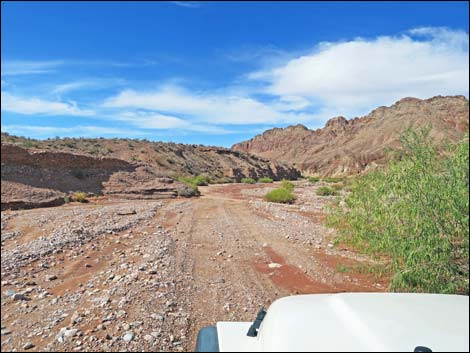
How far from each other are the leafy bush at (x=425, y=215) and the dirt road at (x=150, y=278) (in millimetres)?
Result: 1541

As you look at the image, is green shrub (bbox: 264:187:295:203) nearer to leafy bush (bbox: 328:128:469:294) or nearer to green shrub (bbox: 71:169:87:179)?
green shrub (bbox: 71:169:87:179)

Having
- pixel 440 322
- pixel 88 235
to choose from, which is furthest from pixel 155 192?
pixel 440 322

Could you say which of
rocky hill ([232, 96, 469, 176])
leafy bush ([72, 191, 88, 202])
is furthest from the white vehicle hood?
rocky hill ([232, 96, 469, 176])

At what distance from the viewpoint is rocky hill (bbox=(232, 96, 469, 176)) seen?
2717 inches

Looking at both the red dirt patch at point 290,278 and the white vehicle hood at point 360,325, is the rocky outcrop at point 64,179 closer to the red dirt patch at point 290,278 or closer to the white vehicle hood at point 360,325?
the red dirt patch at point 290,278

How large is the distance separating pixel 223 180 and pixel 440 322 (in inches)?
1737

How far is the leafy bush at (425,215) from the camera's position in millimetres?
4504

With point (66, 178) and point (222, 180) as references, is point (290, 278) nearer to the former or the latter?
point (66, 178)

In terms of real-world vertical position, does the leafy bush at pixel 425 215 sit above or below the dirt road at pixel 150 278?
above

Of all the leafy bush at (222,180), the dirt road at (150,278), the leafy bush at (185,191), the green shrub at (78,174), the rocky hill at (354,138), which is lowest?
the leafy bush at (222,180)

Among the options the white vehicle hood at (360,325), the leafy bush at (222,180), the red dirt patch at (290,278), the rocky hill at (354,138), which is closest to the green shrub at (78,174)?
the red dirt patch at (290,278)

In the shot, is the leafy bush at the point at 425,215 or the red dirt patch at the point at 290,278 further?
the red dirt patch at the point at 290,278

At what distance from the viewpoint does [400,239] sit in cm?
509

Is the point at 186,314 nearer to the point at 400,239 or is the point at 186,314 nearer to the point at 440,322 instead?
the point at 400,239
